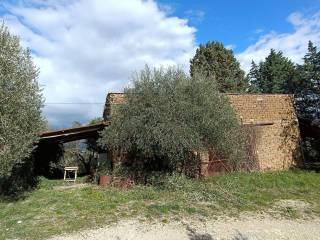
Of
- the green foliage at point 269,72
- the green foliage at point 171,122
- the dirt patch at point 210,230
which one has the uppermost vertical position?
the green foliage at point 269,72

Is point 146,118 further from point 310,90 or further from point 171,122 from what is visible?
point 310,90

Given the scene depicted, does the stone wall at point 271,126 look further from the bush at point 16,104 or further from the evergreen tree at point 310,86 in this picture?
the bush at point 16,104

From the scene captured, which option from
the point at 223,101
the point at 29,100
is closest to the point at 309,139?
the point at 223,101

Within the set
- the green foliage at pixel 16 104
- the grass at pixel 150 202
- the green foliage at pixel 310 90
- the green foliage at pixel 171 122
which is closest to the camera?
the grass at pixel 150 202

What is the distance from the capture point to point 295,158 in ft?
67.6

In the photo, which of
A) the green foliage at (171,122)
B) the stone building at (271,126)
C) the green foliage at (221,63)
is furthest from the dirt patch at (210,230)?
the green foliage at (221,63)

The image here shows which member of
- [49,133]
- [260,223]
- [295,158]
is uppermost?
[49,133]

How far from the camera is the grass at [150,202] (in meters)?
A: 10.6

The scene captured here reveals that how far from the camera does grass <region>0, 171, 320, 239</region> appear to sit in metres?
10.6

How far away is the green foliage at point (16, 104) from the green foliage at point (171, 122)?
3.78 metres

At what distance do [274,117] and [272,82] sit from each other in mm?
21398

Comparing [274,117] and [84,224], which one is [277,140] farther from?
[84,224]

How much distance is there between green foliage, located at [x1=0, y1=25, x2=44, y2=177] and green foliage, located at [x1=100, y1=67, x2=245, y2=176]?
12.4 feet

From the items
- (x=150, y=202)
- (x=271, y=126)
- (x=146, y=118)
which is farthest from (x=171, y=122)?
(x=271, y=126)
